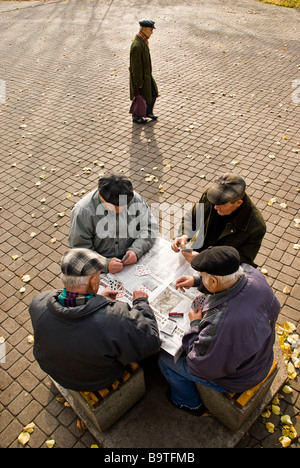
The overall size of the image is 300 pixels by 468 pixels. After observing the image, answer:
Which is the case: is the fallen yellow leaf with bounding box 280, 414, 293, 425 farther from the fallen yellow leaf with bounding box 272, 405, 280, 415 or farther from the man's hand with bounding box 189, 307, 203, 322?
the man's hand with bounding box 189, 307, 203, 322

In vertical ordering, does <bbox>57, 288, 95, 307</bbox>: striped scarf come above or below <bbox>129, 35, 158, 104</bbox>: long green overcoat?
below

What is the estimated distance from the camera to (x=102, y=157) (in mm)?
6734

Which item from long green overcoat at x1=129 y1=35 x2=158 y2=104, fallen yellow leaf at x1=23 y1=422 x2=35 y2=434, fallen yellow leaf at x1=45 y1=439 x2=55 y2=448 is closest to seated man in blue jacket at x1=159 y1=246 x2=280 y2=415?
fallen yellow leaf at x1=45 y1=439 x2=55 y2=448

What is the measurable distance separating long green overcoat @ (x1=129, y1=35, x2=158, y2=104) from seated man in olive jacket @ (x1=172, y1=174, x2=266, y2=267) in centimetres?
445

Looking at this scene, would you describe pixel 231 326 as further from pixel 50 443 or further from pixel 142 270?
pixel 50 443

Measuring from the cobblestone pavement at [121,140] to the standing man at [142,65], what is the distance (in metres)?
0.80

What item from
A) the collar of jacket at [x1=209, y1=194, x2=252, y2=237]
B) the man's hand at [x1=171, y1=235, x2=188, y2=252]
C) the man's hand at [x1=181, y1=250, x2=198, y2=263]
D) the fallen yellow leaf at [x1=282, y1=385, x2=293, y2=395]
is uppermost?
the collar of jacket at [x1=209, y1=194, x2=252, y2=237]

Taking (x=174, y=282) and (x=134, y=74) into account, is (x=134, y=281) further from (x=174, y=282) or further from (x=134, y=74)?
(x=134, y=74)

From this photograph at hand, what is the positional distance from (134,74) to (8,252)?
472 cm

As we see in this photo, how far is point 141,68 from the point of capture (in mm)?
6742

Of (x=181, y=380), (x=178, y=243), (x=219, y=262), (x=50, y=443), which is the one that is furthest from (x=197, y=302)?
(x=50, y=443)

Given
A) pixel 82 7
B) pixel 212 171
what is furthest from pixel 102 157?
pixel 82 7

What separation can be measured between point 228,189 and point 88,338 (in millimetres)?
1861

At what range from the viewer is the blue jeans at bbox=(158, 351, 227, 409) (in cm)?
280
